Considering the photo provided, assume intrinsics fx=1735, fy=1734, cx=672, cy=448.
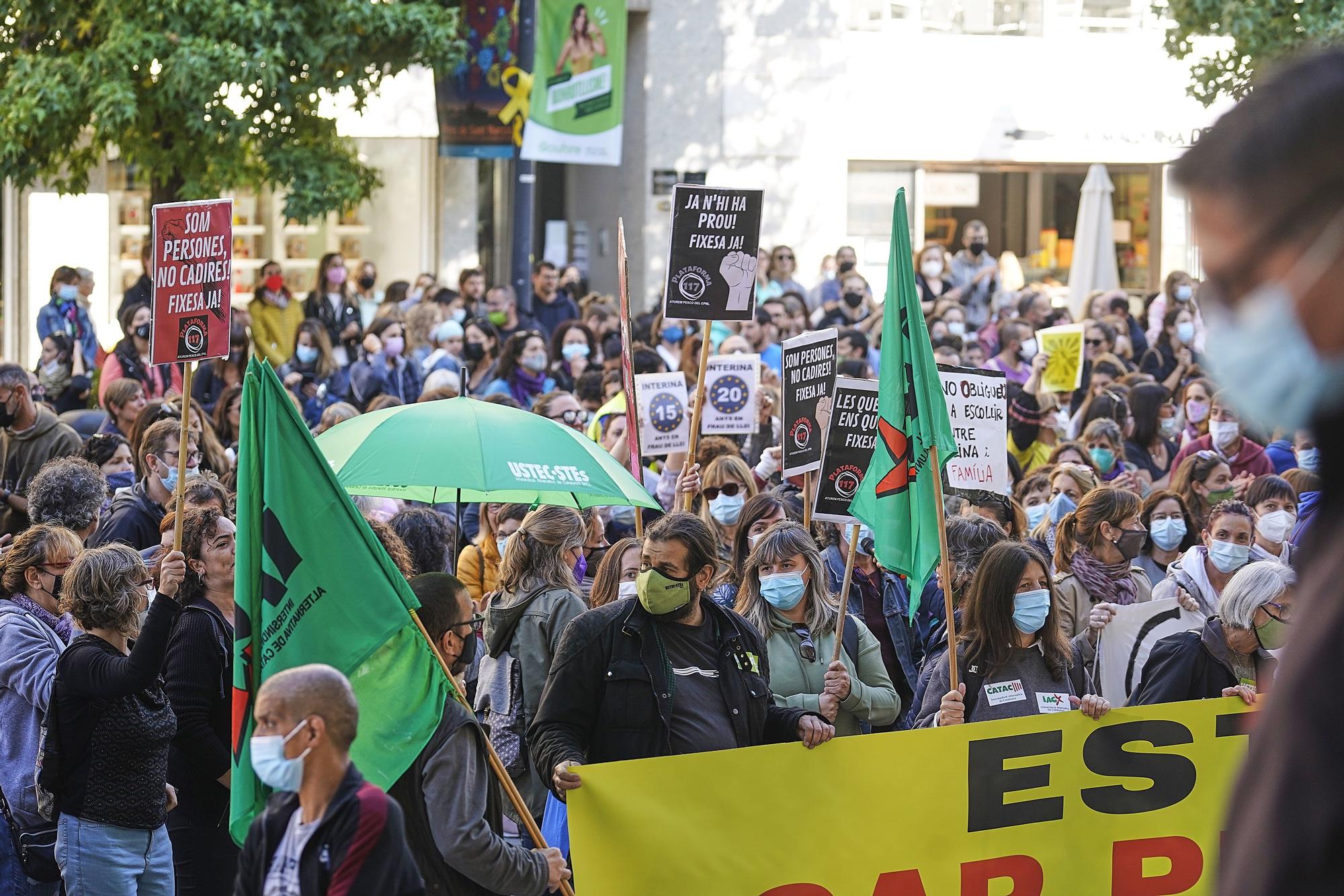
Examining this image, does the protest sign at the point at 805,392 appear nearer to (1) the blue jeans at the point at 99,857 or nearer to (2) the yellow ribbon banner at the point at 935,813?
(2) the yellow ribbon banner at the point at 935,813

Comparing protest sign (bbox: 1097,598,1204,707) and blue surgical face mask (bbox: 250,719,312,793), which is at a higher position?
blue surgical face mask (bbox: 250,719,312,793)

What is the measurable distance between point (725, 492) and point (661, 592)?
3766 mm

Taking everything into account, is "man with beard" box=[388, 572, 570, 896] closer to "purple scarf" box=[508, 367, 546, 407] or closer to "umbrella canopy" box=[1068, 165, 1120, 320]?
"purple scarf" box=[508, 367, 546, 407]

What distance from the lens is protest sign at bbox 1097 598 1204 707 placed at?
7145 millimetres

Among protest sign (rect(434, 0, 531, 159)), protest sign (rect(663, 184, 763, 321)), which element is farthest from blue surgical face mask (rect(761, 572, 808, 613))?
protest sign (rect(434, 0, 531, 159))

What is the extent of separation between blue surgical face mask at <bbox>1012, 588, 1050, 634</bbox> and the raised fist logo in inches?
95.8

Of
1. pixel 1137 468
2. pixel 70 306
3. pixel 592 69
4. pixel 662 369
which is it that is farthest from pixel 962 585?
pixel 592 69

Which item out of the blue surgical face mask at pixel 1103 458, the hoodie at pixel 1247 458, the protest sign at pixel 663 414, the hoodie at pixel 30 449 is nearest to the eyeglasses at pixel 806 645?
the protest sign at pixel 663 414

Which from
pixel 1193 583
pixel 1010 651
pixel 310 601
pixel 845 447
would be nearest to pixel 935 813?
pixel 1010 651

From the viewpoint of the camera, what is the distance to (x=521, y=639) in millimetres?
6676

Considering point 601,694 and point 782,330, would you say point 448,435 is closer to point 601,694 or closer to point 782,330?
point 601,694

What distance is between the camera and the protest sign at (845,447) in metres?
7.13

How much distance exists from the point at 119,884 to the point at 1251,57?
16983mm

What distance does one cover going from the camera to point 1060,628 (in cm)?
655
